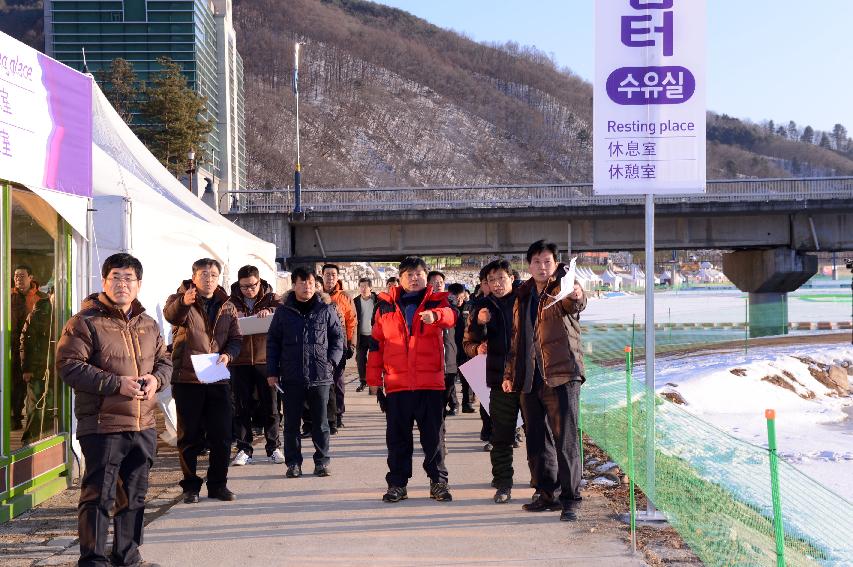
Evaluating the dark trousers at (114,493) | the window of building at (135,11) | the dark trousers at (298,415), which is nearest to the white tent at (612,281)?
the window of building at (135,11)

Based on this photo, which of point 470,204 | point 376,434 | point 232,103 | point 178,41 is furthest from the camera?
point 232,103

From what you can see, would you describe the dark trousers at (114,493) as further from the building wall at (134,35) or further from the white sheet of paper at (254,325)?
the building wall at (134,35)

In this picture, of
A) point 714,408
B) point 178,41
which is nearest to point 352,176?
point 178,41

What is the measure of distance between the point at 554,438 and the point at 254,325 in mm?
3766

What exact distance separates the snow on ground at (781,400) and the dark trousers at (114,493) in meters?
7.07

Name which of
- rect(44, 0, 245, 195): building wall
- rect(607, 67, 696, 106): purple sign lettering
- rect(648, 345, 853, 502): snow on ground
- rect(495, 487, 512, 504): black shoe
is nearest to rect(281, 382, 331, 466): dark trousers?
rect(495, 487, 512, 504): black shoe

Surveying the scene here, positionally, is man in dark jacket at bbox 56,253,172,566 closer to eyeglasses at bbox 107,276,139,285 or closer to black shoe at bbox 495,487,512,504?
eyeglasses at bbox 107,276,139,285

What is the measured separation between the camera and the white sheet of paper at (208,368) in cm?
751

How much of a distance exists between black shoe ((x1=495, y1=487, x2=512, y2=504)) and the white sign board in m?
2.50

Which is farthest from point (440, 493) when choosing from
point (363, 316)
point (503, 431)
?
point (363, 316)

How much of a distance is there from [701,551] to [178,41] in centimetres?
6108

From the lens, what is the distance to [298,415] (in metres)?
8.70

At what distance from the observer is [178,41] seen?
61562 mm

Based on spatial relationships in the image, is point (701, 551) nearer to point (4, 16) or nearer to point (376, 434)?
point (376, 434)
